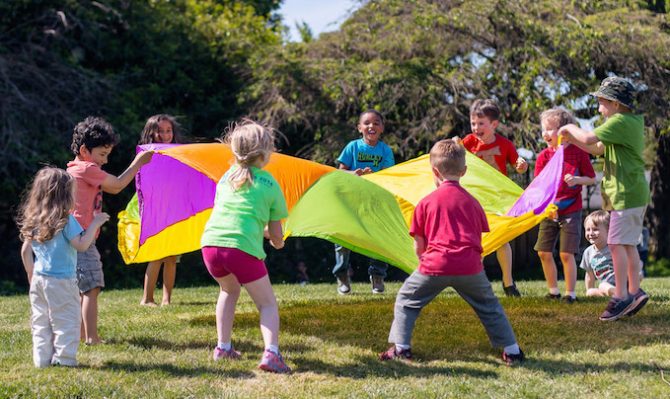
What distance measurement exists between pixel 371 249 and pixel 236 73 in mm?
9803

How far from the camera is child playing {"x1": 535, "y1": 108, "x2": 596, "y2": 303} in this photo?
→ 6.83 metres

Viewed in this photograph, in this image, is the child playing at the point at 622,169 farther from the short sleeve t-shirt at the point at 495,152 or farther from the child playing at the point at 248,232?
the child playing at the point at 248,232

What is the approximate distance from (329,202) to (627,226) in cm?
207

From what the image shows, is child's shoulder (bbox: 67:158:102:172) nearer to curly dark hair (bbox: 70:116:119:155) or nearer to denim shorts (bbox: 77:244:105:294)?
curly dark hair (bbox: 70:116:119:155)

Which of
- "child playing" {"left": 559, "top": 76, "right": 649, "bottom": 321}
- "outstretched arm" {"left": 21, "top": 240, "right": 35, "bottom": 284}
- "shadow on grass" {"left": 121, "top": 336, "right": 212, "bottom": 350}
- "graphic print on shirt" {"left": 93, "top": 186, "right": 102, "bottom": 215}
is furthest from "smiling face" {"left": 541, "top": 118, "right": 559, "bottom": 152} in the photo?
"outstretched arm" {"left": 21, "top": 240, "right": 35, "bottom": 284}

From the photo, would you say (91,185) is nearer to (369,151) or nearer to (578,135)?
(369,151)

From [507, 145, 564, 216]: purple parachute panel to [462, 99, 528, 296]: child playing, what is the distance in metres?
0.68

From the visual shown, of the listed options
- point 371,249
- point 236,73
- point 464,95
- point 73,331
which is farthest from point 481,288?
point 236,73

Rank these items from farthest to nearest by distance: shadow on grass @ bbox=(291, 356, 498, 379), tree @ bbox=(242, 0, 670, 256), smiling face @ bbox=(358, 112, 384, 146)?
tree @ bbox=(242, 0, 670, 256) < smiling face @ bbox=(358, 112, 384, 146) < shadow on grass @ bbox=(291, 356, 498, 379)

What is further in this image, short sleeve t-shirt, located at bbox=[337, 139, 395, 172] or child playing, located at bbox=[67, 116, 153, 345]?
short sleeve t-shirt, located at bbox=[337, 139, 395, 172]

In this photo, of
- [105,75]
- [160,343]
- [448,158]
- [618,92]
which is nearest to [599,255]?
[618,92]

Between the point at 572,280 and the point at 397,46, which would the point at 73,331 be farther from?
the point at 397,46

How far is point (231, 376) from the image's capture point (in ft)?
15.3

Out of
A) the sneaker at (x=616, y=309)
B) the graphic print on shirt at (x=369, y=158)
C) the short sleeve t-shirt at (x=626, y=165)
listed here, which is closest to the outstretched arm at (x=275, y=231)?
the short sleeve t-shirt at (x=626, y=165)
